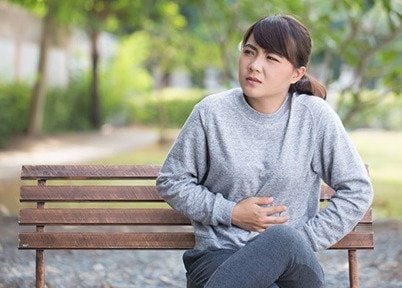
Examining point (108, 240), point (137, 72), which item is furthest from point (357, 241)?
point (137, 72)

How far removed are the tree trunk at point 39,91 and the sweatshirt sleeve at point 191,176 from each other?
18311 mm

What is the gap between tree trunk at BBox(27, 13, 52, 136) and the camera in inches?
851

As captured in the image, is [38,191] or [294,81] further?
[38,191]

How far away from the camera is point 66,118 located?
83.1ft

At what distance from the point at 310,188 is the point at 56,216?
115cm

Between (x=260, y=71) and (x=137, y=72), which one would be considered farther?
(x=137, y=72)

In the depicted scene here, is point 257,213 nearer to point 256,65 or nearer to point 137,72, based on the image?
point 256,65

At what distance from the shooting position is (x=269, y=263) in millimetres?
3195

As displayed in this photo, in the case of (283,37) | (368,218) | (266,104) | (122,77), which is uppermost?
(283,37)

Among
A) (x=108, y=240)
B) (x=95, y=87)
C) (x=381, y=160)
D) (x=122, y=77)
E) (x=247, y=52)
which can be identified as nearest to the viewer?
(x=247, y=52)

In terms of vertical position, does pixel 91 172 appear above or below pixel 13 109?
above

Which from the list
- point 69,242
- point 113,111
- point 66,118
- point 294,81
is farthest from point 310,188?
point 113,111

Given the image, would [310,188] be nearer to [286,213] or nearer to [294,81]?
[286,213]

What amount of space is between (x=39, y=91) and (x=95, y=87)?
17.1 ft
